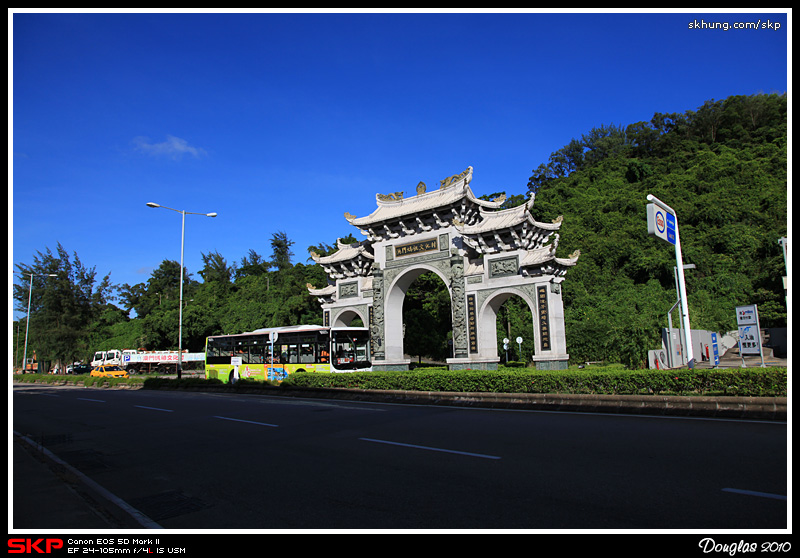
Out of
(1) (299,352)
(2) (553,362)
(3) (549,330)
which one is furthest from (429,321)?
(2) (553,362)

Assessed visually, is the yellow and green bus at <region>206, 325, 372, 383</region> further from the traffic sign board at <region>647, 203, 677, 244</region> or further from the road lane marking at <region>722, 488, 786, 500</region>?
the road lane marking at <region>722, 488, 786, 500</region>

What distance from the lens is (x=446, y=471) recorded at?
664 centimetres

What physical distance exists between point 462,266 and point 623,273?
24.2 metres

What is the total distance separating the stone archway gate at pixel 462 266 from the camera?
24.0 meters

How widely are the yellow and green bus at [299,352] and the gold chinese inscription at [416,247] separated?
16.0 ft

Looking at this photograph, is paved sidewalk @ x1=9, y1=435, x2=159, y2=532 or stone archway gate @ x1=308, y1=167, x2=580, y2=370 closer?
paved sidewalk @ x1=9, y1=435, x2=159, y2=532

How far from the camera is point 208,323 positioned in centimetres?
5831

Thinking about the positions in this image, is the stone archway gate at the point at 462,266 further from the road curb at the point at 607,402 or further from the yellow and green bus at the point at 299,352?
the road curb at the point at 607,402

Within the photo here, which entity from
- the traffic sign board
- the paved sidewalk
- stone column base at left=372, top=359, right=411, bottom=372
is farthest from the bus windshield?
the paved sidewalk

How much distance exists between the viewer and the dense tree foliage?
3650 centimetres

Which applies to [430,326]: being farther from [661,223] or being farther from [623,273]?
[661,223]

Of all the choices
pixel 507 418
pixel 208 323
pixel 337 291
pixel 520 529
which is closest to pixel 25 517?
pixel 520 529

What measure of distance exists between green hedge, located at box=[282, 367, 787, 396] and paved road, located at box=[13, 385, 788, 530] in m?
1.92

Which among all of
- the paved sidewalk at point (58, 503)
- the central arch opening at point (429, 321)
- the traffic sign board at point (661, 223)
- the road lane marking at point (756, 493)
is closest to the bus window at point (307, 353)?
the central arch opening at point (429, 321)
